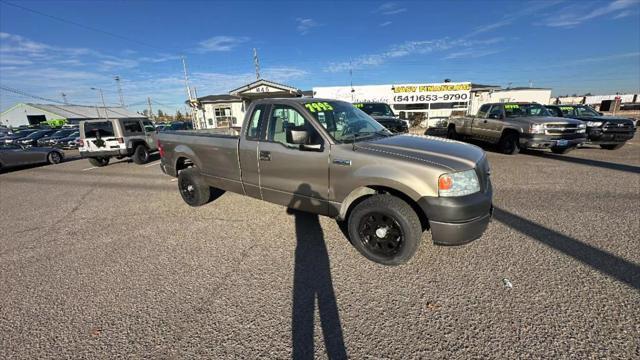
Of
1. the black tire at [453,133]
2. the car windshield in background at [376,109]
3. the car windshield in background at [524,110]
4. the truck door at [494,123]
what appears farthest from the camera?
the black tire at [453,133]

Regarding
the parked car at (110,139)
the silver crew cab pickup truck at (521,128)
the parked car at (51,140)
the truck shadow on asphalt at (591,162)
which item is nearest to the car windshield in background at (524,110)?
the silver crew cab pickup truck at (521,128)

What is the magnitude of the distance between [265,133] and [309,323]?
2.66 meters

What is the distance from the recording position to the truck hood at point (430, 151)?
2863mm

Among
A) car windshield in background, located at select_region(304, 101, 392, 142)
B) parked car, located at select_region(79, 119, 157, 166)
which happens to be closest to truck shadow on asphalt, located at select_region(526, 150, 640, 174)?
car windshield in background, located at select_region(304, 101, 392, 142)

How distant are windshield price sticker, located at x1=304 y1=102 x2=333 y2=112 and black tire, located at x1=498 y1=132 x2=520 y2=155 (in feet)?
27.7

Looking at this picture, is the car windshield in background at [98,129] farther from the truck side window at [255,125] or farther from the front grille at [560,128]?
the front grille at [560,128]

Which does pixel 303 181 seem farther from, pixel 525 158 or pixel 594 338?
pixel 525 158

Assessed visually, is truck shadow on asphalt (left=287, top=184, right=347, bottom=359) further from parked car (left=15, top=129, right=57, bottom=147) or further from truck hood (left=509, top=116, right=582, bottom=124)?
parked car (left=15, top=129, right=57, bottom=147)

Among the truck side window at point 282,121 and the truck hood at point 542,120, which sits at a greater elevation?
the truck side window at point 282,121

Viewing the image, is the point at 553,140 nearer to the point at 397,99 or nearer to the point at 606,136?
the point at 606,136

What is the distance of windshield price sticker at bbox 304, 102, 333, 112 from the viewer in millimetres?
3742

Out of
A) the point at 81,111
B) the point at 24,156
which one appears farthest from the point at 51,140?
the point at 81,111

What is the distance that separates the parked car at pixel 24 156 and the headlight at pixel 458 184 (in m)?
15.7

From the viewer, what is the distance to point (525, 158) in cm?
920
